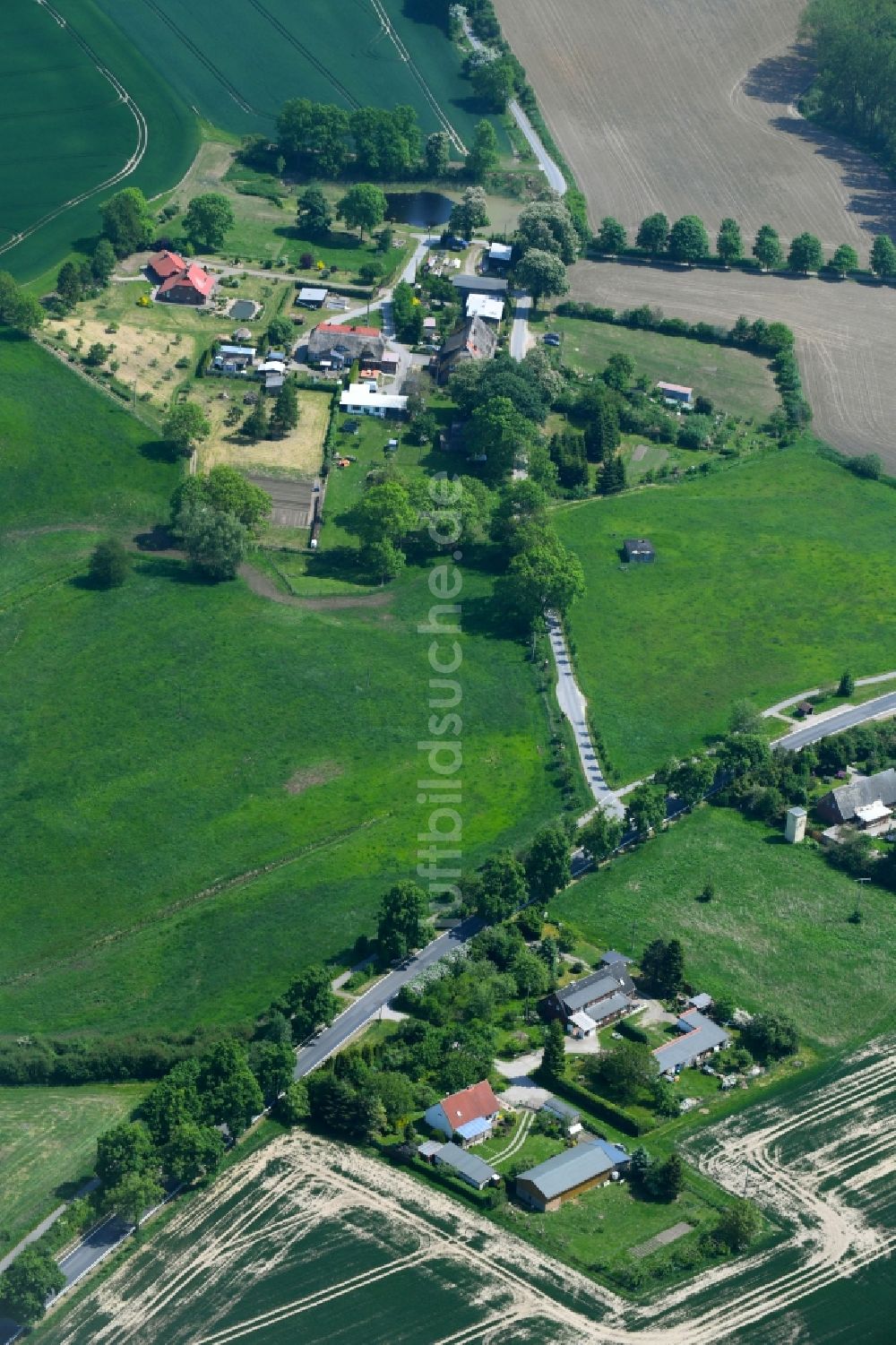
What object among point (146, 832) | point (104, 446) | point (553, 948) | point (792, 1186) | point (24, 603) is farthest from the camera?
point (104, 446)

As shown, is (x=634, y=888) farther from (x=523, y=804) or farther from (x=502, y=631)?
(x=502, y=631)

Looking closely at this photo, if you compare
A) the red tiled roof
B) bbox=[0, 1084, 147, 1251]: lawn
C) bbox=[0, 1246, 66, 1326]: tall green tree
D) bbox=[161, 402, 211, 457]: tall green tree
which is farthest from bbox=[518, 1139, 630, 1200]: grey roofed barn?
bbox=[161, 402, 211, 457]: tall green tree

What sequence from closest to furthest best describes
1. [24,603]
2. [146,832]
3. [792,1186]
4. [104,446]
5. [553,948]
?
[792,1186], [553,948], [146,832], [24,603], [104,446]

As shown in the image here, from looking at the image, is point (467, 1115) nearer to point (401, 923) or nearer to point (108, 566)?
point (401, 923)

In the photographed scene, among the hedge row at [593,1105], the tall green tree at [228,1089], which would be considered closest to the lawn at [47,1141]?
the tall green tree at [228,1089]

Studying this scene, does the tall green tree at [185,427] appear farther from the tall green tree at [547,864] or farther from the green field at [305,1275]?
the green field at [305,1275]

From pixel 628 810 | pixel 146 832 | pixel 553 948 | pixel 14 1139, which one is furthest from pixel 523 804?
pixel 14 1139
